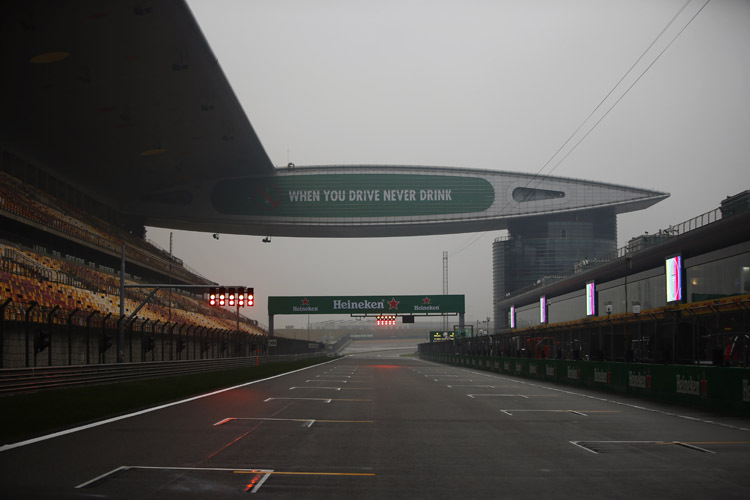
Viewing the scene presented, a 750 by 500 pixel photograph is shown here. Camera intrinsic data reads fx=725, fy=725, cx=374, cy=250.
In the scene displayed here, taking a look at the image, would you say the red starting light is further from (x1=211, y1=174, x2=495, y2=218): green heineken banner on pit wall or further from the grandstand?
the grandstand

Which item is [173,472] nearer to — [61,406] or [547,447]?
[547,447]

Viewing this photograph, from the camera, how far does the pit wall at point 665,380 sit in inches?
696

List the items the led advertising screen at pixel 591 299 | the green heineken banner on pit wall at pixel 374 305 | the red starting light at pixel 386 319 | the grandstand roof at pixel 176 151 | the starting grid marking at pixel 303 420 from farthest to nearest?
the red starting light at pixel 386 319, the green heineken banner on pit wall at pixel 374 305, the led advertising screen at pixel 591 299, the grandstand roof at pixel 176 151, the starting grid marking at pixel 303 420

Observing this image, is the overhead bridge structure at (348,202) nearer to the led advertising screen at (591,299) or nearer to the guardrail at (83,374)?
the led advertising screen at (591,299)

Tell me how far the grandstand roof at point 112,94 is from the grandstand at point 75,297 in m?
3.26

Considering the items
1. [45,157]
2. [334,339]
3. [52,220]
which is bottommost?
[334,339]

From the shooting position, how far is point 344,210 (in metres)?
79.1

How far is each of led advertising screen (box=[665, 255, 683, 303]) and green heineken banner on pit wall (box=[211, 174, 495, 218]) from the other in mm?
33805

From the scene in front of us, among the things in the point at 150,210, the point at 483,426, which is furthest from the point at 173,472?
the point at 150,210

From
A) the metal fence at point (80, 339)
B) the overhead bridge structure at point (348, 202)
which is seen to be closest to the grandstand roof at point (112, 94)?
the overhead bridge structure at point (348, 202)

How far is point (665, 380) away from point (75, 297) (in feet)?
95.9

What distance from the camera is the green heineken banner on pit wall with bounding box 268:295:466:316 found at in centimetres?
7969

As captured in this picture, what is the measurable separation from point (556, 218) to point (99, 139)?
197 ft

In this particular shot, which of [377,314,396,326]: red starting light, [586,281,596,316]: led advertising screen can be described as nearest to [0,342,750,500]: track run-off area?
[586,281,596,316]: led advertising screen
